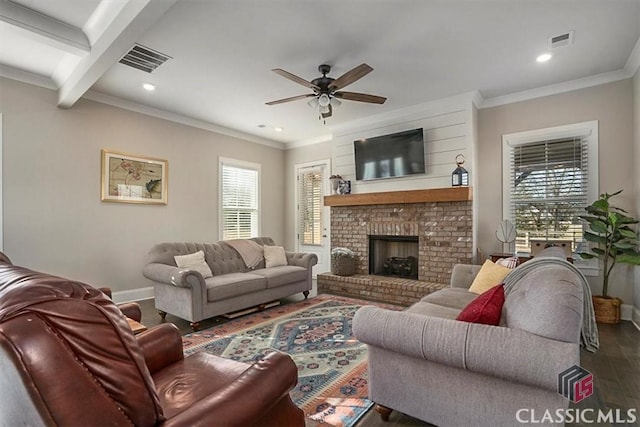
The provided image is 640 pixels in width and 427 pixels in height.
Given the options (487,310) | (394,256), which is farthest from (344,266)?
(487,310)

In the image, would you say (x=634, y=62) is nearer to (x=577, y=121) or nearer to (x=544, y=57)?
(x=577, y=121)

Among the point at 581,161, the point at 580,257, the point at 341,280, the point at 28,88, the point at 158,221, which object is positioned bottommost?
the point at 341,280

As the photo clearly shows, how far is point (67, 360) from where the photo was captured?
695 millimetres

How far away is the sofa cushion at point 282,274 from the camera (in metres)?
4.16

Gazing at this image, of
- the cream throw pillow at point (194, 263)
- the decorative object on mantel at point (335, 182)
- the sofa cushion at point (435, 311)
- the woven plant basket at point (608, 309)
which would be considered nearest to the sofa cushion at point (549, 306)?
A: the sofa cushion at point (435, 311)

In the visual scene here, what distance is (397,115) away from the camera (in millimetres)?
4977

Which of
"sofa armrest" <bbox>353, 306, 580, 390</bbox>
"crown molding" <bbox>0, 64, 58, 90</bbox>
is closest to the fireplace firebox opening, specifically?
"sofa armrest" <bbox>353, 306, 580, 390</bbox>

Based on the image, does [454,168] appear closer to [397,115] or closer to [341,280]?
[397,115]

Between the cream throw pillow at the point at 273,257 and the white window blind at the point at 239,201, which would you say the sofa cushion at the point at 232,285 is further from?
the white window blind at the point at 239,201

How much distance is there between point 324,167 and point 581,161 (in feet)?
13.0

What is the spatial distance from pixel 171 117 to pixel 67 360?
502 centimetres

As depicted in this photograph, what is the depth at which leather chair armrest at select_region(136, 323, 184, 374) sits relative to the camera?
154 centimetres

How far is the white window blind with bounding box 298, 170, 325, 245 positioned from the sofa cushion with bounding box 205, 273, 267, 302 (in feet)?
8.39

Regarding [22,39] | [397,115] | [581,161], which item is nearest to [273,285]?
[397,115]
